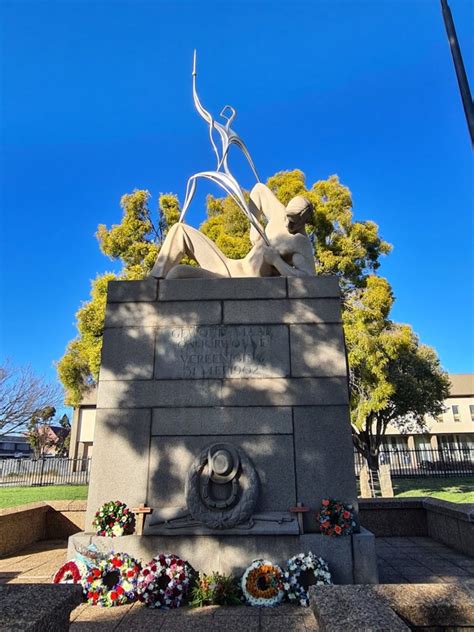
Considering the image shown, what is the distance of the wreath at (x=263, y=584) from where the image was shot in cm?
509

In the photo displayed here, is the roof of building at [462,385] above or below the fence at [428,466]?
above

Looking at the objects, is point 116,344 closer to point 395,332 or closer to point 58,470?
point 395,332

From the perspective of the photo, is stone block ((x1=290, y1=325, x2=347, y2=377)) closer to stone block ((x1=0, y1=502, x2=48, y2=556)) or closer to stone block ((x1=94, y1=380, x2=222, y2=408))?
stone block ((x1=94, y1=380, x2=222, y2=408))

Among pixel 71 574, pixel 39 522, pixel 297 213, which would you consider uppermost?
pixel 297 213

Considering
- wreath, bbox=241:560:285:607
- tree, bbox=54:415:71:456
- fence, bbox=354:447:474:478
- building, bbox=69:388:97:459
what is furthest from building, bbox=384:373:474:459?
wreath, bbox=241:560:285:607

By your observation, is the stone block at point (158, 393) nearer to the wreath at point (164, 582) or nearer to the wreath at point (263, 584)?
the wreath at point (164, 582)

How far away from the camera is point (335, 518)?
5730 mm

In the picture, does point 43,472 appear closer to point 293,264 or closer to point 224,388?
point 224,388

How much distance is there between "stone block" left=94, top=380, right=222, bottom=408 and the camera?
21.1ft

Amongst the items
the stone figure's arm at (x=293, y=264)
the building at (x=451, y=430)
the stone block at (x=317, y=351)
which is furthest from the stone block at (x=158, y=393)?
the building at (x=451, y=430)

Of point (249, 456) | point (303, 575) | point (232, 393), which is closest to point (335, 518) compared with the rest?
point (303, 575)

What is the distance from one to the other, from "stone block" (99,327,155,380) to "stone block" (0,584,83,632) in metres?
3.72

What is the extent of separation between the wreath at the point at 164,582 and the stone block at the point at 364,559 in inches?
79.8

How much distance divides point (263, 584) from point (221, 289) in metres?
3.95
